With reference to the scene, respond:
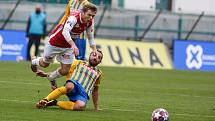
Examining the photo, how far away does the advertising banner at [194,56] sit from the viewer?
118 ft

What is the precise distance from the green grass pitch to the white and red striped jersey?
3.94ft

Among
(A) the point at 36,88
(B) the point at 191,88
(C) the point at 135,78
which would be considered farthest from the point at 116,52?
(A) the point at 36,88

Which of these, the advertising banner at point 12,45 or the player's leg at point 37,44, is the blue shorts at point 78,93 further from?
the advertising banner at point 12,45

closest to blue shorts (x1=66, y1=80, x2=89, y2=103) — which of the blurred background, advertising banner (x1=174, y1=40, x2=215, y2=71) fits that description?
advertising banner (x1=174, y1=40, x2=215, y2=71)

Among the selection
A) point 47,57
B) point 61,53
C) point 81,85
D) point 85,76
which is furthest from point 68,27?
point 47,57

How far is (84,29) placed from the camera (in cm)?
1569

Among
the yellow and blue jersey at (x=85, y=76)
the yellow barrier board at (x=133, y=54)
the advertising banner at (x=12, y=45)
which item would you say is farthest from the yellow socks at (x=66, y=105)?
the yellow barrier board at (x=133, y=54)

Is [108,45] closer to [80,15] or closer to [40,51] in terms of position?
[40,51]

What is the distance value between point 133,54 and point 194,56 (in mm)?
2939

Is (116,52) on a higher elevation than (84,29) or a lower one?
lower

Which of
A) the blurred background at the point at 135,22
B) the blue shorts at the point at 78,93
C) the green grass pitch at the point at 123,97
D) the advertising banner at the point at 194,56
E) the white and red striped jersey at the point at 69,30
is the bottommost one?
the advertising banner at the point at 194,56

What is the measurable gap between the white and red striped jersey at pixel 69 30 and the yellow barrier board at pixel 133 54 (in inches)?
699

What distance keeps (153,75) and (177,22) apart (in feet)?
44.1

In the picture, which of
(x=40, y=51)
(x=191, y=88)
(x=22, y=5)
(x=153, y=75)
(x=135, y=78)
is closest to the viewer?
(x=191, y=88)
